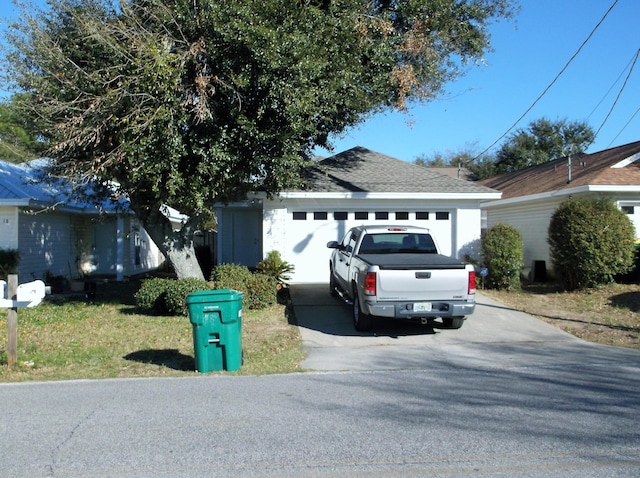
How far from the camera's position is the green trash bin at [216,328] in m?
8.02

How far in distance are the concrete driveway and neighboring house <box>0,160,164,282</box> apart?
20.6ft

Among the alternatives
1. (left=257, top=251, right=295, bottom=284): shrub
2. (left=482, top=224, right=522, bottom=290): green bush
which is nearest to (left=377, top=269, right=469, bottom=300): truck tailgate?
(left=257, top=251, right=295, bottom=284): shrub

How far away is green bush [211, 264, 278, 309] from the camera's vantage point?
13.2 m

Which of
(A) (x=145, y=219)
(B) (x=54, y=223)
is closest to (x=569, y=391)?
(A) (x=145, y=219)

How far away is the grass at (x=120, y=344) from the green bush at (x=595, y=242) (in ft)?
25.2

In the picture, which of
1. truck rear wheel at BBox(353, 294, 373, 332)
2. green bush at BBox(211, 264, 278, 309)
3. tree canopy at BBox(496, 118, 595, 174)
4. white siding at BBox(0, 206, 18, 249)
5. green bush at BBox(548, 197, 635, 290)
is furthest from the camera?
tree canopy at BBox(496, 118, 595, 174)

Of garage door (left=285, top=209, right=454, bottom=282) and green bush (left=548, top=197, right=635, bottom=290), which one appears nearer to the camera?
green bush (left=548, top=197, right=635, bottom=290)

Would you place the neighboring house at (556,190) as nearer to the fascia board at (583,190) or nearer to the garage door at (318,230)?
the fascia board at (583,190)

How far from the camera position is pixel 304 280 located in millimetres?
17094

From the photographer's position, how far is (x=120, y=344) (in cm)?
1018

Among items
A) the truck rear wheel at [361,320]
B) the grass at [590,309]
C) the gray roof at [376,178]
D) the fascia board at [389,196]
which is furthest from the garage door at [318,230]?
the truck rear wheel at [361,320]

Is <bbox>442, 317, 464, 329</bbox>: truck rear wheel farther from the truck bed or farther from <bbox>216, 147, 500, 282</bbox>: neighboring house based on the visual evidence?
<bbox>216, 147, 500, 282</bbox>: neighboring house

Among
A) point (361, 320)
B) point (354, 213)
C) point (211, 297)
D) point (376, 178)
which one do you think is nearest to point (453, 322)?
point (361, 320)

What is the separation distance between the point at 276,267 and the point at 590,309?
7687 millimetres
